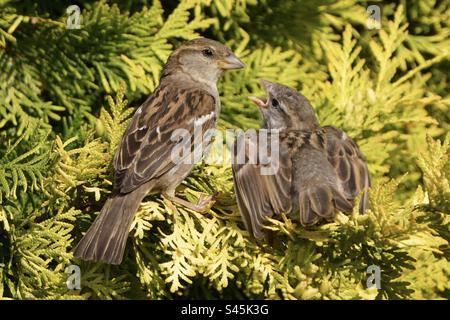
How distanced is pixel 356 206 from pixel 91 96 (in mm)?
1843

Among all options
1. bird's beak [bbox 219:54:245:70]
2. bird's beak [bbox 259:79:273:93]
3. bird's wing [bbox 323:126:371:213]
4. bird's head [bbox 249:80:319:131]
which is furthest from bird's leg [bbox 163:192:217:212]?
bird's beak [bbox 219:54:245:70]

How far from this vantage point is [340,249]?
120 inches

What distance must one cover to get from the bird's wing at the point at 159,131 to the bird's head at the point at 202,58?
27 centimetres

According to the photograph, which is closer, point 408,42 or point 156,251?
point 156,251

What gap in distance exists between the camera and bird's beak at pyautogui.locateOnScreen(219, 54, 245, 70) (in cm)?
429

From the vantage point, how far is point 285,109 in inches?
156

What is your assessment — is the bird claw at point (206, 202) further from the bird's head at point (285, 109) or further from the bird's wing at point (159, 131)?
the bird's head at point (285, 109)

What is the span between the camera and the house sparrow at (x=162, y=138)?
3166 mm

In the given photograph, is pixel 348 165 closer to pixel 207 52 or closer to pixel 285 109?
pixel 285 109

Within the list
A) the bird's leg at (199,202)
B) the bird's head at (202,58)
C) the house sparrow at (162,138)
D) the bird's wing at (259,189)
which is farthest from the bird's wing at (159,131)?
the bird's wing at (259,189)

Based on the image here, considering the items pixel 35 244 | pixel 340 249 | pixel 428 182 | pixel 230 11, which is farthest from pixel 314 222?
pixel 230 11

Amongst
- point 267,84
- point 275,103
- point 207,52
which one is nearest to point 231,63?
point 207,52
